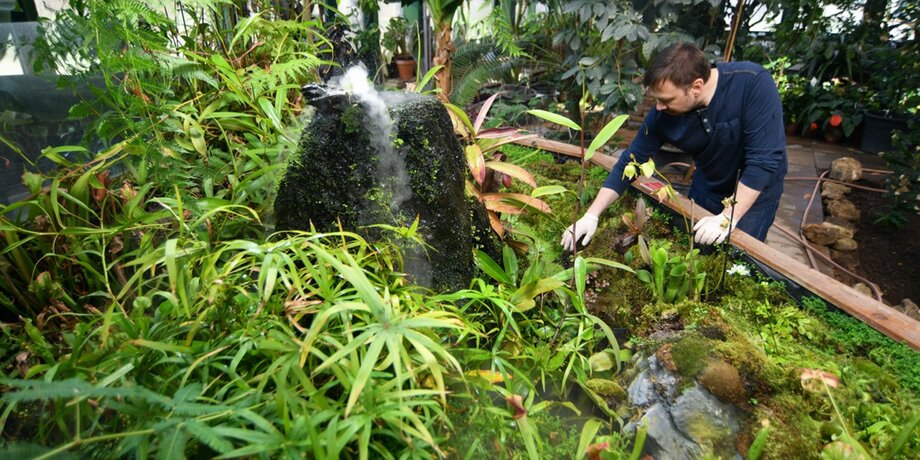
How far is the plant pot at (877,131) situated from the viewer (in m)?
5.10

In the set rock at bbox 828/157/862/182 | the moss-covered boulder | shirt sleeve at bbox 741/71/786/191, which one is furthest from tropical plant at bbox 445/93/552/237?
rock at bbox 828/157/862/182

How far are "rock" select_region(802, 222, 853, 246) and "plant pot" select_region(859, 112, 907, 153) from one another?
2.21m

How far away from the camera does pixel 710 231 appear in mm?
2129

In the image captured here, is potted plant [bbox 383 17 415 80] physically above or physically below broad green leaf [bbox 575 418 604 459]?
above

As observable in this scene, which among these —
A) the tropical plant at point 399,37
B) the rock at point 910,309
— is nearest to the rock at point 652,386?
the rock at point 910,309

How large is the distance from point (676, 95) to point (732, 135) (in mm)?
406

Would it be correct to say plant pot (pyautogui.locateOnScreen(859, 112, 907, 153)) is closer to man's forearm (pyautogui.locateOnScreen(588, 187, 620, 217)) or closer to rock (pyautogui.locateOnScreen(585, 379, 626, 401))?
man's forearm (pyautogui.locateOnScreen(588, 187, 620, 217))

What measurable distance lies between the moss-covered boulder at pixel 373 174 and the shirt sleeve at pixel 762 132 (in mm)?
1392

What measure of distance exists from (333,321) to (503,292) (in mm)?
648

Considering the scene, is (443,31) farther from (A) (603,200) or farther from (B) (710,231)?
(B) (710,231)

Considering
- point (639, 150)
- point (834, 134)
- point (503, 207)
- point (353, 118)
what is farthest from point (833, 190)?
point (353, 118)

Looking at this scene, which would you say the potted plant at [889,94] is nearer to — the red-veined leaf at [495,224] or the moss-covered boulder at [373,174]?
the red-veined leaf at [495,224]

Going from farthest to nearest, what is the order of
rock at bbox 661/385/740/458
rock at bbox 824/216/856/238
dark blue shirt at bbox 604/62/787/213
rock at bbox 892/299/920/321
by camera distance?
rock at bbox 824/216/856/238
rock at bbox 892/299/920/321
dark blue shirt at bbox 604/62/787/213
rock at bbox 661/385/740/458

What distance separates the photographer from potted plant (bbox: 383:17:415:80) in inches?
290
